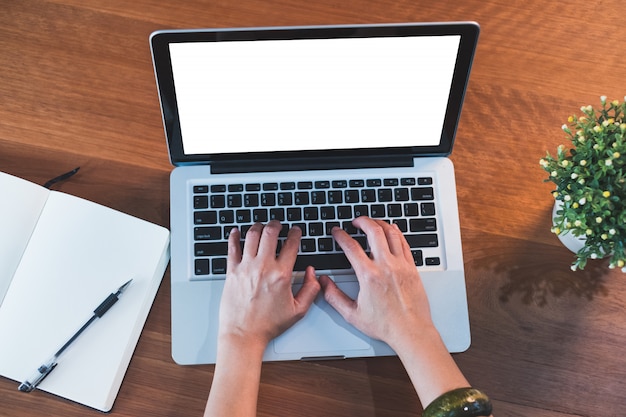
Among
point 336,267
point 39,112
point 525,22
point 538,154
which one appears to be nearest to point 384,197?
point 336,267

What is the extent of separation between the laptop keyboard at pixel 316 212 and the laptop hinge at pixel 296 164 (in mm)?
20

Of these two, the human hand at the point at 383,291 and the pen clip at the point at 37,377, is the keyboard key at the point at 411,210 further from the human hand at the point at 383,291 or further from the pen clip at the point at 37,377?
the pen clip at the point at 37,377

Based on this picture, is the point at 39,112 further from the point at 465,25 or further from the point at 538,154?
the point at 538,154

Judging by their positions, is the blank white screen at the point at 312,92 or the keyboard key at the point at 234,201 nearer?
the blank white screen at the point at 312,92

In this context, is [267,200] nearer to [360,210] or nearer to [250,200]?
[250,200]

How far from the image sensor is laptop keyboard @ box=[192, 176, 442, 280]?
780mm

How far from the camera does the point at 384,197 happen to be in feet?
2.62

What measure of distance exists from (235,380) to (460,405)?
0.88 ft

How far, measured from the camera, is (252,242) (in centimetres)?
76

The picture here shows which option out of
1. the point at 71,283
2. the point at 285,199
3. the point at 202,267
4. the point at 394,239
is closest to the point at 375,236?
the point at 394,239

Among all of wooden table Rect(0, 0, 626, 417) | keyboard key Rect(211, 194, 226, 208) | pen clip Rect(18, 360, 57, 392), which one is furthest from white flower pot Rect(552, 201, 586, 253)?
pen clip Rect(18, 360, 57, 392)

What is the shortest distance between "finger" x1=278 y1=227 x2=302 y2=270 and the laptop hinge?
0.09 m

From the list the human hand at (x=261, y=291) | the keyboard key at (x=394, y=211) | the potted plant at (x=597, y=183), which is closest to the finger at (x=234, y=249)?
the human hand at (x=261, y=291)

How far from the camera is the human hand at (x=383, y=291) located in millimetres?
744
